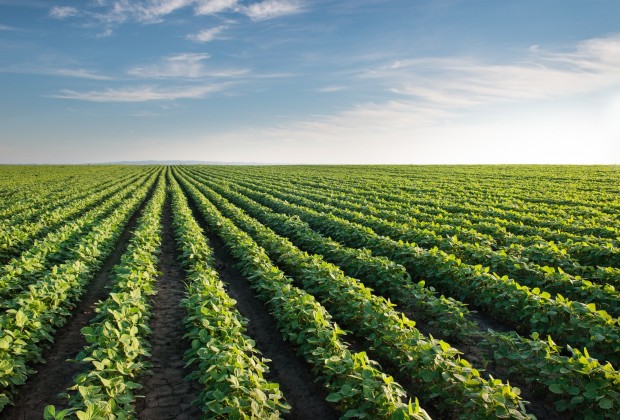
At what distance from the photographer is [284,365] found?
19.4 feet

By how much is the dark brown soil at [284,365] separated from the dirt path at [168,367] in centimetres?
118

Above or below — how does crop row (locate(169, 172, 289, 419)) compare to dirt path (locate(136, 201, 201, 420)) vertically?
above

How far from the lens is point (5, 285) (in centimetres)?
747

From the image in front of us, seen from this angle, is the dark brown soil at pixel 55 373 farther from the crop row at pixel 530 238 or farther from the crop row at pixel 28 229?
the crop row at pixel 530 238

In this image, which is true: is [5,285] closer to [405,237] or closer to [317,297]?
[317,297]

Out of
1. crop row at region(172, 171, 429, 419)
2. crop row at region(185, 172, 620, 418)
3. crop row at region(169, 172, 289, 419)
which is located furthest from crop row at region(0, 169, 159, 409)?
crop row at region(185, 172, 620, 418)

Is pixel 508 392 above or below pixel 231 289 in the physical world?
above

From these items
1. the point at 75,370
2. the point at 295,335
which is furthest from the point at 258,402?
the point at 75,370

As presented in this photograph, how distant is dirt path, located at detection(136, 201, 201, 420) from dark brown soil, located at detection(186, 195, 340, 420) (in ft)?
3.86

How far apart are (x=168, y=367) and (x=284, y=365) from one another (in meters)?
1.77

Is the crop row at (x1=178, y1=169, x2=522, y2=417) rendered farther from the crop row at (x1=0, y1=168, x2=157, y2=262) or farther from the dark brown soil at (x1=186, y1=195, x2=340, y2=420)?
the crop row at (x1=0, y1=168, x2=157, y2=262)

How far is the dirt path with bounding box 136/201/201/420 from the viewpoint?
485 cm

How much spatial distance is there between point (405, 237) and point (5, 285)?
1013 cm

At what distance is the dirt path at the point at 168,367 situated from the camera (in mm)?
4852
